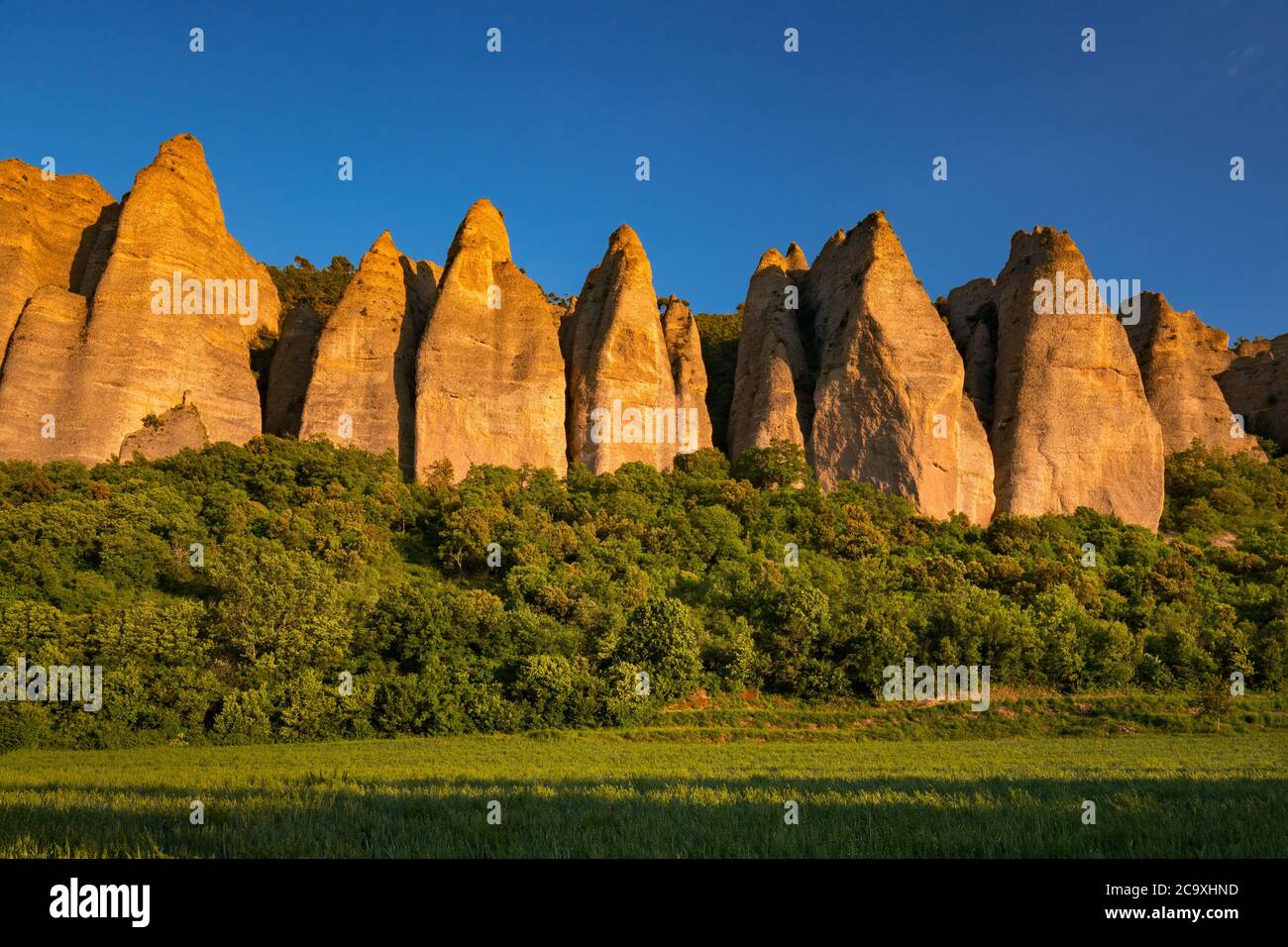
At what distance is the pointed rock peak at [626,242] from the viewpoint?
49188 mm

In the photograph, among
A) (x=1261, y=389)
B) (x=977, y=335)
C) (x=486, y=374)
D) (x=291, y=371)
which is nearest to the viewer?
(x=486, y=374)

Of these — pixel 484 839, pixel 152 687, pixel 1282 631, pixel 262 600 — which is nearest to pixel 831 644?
pixel 1282 631

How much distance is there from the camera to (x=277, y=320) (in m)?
54.2

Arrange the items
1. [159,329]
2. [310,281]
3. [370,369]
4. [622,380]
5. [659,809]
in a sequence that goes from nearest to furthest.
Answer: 1. [659,809]
2. [159,329]
3. [370,369]
4. [622,380]
5. [310,281]

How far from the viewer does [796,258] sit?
60.3 m

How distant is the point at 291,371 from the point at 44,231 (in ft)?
56.0

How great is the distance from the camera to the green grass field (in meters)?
5.57

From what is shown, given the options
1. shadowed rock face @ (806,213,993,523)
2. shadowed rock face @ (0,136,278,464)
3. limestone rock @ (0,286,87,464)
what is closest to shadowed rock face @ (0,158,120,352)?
shadowed rock face @ (0,136,278,464)

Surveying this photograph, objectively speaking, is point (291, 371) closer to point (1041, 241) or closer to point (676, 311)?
point (676, 311)

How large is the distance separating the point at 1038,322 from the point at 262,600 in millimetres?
42857

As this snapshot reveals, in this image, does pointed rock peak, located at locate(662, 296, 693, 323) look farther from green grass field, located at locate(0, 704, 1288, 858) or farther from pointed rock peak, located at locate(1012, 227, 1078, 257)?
green grass field, located at locate(0, 704, 1288, 858)

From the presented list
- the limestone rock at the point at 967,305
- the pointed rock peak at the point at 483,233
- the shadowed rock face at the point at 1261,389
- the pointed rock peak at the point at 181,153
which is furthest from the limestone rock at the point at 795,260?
the pointed rock peak at the point at 181,153

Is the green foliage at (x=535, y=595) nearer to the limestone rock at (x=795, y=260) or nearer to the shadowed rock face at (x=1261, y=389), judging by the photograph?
the shadowed rock face at (x=1261, y=389)

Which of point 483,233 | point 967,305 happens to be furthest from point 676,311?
point 967,305
